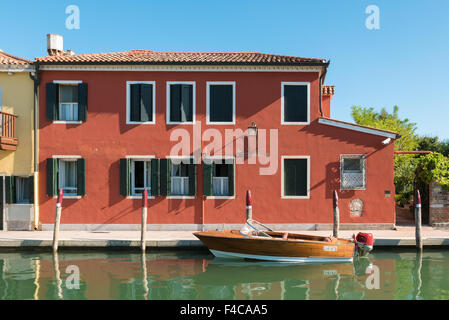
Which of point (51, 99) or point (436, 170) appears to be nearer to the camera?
point (51, 99)

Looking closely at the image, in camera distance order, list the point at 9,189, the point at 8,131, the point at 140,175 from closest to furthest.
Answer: the point at 8,131 → the point at 9,189 → the point at 140,175

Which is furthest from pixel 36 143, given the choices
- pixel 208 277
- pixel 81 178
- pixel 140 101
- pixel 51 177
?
pixel 208 277

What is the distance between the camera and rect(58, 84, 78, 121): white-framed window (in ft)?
42.7

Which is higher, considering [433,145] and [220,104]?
[220,104]

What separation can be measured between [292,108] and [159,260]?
23.1ft

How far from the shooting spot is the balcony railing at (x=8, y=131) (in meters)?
12.1

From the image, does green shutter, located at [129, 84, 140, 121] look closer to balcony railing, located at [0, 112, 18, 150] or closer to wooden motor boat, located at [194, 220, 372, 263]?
balcony railing, located at [0, 112, 18, 150]

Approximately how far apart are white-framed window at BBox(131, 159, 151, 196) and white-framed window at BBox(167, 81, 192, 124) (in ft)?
6.08

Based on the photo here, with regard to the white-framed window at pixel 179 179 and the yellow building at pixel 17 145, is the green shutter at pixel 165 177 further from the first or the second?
the yellow building at pixel 17 145

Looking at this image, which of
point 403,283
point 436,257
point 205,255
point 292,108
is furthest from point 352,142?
point 205,255

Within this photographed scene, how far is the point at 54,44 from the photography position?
14430mm

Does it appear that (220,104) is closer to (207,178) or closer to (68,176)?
(207,178)

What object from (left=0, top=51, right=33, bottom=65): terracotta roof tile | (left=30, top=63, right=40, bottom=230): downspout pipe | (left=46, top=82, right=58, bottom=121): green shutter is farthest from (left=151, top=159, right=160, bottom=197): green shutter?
(left=0, top=51, right=33, bottom=65): terracotta roof tile

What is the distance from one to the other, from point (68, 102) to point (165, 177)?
4.54 meters
